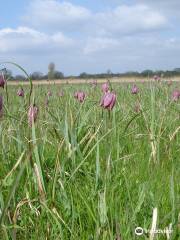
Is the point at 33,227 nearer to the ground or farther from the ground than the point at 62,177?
nearer to the ground

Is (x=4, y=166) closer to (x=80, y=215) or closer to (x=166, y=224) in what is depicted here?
(x=80, y=215)

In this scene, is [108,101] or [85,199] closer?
A: [85,199]

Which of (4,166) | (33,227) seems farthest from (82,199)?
(4,166)

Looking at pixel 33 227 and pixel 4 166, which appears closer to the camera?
pixel 33 227

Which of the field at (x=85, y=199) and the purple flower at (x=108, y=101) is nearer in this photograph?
the field at (x=85, y=199)

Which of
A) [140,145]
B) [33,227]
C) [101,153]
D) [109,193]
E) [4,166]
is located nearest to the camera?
[33,227]

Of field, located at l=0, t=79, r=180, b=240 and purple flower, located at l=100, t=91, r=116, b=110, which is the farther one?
purple flower, located at l=100, t=91, r=116, b=110

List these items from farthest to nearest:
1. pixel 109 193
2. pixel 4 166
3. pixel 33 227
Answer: pixel 4 166 → pixel 109 193 → pixel 33 227

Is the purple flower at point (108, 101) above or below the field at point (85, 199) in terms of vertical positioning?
above

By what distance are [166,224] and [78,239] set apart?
27cm

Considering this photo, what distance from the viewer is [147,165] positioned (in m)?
1.91

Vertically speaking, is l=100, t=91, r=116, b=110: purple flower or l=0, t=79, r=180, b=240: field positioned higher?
l=100, t=91, r=116, b=110: purple flower

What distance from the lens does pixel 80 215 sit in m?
1.49

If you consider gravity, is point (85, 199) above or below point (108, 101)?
below
